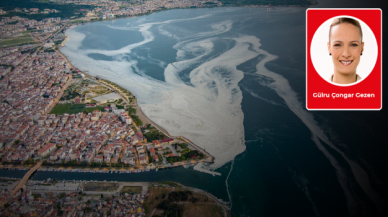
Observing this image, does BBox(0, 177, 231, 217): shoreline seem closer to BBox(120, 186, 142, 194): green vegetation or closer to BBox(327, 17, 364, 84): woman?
BBox(120, 186, 142, 194): green vegetation

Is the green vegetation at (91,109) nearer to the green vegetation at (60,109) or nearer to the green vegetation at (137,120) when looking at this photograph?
the green vegetation at (60,109)

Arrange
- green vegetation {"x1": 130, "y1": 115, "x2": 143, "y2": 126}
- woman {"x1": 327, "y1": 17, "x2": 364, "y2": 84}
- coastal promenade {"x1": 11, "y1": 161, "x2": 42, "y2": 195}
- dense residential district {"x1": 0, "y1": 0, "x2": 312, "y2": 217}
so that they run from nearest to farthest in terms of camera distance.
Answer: woman {"x1": 327, "y1": 17, "x2": 364, "y2": 84} < dense residential district {"x1": 0, "y1": 0, "x2": 312, "y2": 217} < coastal promenade {"x1": 11, "y1": 161, "x2": 42, "y2": 195} < green vegetation {"x1": 130, "y1": 115, "x2": 143, "y2": 126}

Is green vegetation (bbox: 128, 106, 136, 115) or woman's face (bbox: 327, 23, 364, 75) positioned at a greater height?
woman's face (bbox: 327, 23, 364, 75)

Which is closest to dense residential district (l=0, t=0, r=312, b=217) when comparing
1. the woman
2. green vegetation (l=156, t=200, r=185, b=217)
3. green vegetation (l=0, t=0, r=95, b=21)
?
green vegetation (l=156, t=200, r=185, b=217)

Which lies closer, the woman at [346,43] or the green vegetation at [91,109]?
the woman at [346,43]

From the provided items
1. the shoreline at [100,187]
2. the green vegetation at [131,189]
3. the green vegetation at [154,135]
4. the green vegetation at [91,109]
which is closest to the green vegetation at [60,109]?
the green vegetation at [91,109]

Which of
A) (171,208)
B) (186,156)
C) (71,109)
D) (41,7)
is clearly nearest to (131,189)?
(171,208)
